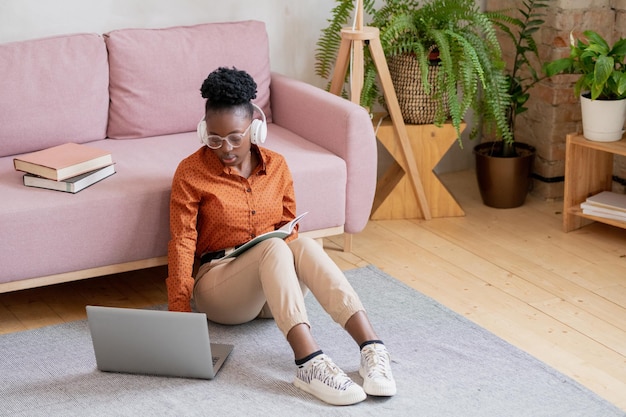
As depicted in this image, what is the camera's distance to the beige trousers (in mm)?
2463

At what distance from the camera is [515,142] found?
4008 mm

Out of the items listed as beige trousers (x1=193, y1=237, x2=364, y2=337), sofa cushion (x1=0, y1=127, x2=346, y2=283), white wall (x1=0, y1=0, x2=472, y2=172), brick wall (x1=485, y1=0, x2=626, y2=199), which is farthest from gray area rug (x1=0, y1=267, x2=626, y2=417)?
brick wall (x1=485, y1=0, x2=626, y2=199)

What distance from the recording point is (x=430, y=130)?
12.4 ft

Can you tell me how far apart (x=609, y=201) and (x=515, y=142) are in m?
0.58

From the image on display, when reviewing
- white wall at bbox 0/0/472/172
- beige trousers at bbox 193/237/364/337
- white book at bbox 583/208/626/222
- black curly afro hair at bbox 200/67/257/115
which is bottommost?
white book at bbox 583/208/626/222

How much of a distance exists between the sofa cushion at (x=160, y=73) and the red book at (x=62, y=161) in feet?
1.19

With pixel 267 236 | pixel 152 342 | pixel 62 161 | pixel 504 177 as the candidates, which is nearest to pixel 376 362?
pixel 267 236

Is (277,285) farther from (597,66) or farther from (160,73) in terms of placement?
(597,66)

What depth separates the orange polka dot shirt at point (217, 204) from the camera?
8.88ft

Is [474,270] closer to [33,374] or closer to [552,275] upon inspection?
[552,275]

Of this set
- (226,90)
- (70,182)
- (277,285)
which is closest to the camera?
(277,285)

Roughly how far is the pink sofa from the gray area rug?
29cm

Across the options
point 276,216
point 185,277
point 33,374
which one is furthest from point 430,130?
point 33,374

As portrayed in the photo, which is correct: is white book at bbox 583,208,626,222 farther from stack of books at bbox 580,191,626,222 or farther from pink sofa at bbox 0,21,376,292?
pink sofa at bbox 0,21,376,292
